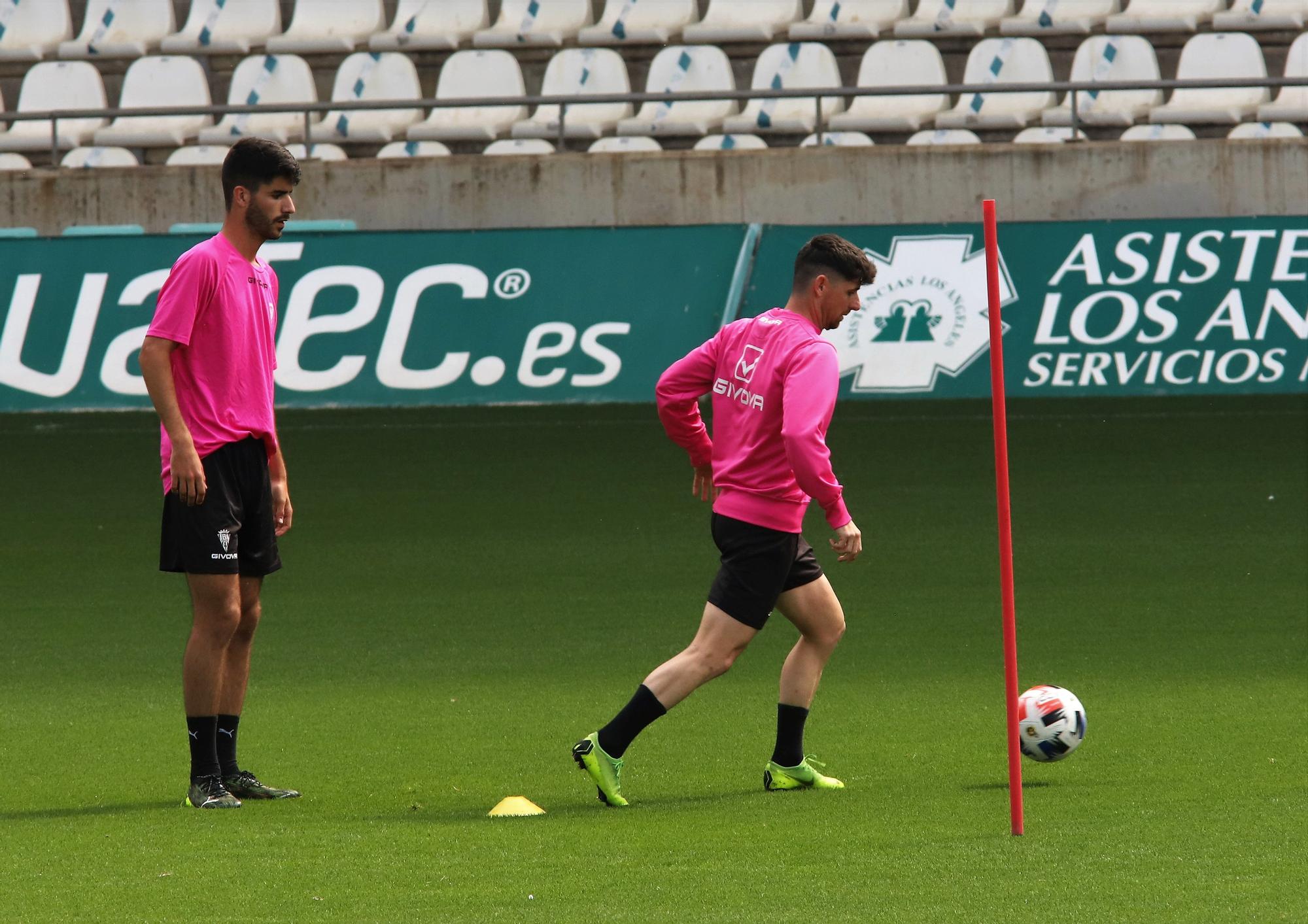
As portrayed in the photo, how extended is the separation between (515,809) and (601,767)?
0.29 meters

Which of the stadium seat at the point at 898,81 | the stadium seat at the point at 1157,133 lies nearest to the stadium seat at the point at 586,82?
the stadium seat at the point at 898,81

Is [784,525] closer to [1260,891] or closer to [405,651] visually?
[1260,891]

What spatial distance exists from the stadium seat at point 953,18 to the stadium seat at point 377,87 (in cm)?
527

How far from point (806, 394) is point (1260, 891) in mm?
1891

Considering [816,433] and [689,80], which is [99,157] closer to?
[689,80]

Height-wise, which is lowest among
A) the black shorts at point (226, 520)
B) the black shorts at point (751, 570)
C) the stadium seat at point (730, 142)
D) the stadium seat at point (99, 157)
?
the black shorts at point (751, 570)

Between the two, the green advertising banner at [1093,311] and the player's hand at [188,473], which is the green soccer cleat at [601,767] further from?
the green advertising banner at [1093,311]

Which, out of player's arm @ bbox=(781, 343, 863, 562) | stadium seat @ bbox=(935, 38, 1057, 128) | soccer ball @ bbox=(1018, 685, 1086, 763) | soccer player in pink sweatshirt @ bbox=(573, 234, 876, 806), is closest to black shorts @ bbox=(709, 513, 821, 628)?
soccer player in pink sweatshirt @ bbox=(573, 234, 876, 806)

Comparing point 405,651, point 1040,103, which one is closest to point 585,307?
point 405,651

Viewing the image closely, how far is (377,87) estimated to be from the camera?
1875 centimetres

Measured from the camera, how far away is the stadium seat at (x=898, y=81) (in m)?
17.3

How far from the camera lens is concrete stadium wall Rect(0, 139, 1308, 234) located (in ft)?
50.0

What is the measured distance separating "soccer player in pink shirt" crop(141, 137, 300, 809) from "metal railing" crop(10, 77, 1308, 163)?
10.6 metres

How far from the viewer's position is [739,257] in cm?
1291
